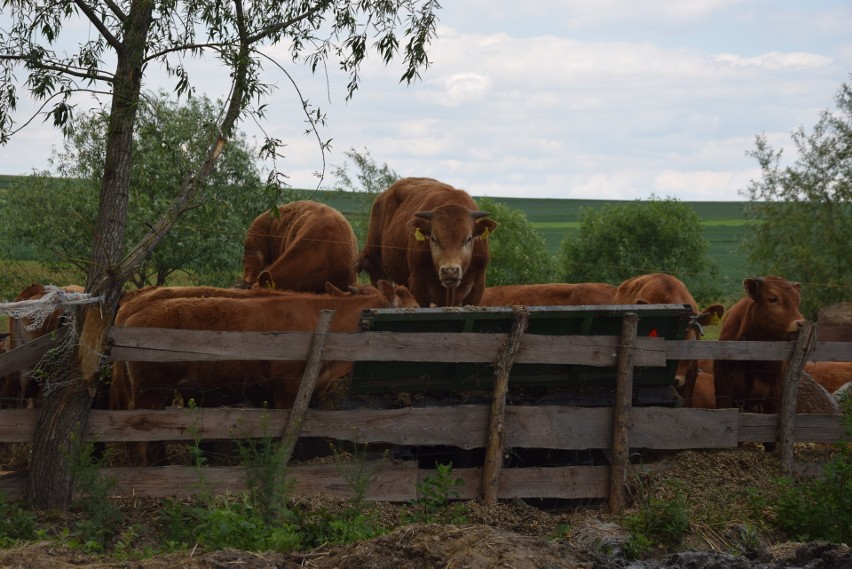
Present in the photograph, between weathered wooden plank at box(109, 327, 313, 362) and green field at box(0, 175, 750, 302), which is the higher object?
green field at box(0, 175, 750, 302)

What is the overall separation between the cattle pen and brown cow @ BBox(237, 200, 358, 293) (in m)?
4.50

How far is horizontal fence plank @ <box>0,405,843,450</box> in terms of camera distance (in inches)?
301

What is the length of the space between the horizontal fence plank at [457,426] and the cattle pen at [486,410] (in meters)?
0.01

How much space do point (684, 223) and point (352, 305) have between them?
26.8m

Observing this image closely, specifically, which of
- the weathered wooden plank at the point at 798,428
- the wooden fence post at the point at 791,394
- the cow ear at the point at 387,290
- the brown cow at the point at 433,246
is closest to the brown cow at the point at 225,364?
the cow ear at the point at 387,290

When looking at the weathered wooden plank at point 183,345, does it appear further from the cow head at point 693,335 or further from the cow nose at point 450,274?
the cow head at point 693,335

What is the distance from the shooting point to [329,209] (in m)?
14.9

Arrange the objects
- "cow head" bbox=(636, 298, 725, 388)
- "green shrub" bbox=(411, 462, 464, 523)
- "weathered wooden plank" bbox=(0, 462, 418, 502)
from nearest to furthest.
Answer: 1. "weathered wooden plank" bbox=(0, 462, 418, 502)
2. "green shrub" bbox=(411, 462, 464, 523)
3. "cow head" bbox=(636, 298, 725, 388)

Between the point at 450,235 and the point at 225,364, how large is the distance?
415 cm

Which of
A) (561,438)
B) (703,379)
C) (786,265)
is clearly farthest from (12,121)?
(786,265)

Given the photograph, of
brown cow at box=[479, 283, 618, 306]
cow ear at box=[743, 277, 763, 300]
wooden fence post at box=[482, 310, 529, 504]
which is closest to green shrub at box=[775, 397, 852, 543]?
wooden fence post at box=[482, 310, 529, 504]

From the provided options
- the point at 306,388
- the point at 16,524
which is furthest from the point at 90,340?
the point at 306,388

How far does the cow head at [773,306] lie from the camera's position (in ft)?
38.2

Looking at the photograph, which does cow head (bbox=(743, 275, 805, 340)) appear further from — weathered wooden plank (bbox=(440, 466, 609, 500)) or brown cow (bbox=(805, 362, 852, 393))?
weathered wooden plank (bbox=(440, 466, 609, 500))
